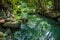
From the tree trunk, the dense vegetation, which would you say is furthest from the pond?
the tree trunk

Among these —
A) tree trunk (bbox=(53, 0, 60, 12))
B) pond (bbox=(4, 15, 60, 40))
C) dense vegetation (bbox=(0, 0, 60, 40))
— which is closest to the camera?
pond (bbox=(4, 15, 60, 40))

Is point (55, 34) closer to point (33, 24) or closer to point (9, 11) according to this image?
point (33, 24)

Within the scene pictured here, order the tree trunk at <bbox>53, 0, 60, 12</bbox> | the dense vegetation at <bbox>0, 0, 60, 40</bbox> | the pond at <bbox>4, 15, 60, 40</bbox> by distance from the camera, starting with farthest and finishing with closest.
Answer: the tree trunk at <bbox>53, 0, 60, 12</bbox>, the dense vegetation at <bbox>0, 0, 60, 40</bbox>, the pond at <bbox>4, 15, 60, 40</bbox>

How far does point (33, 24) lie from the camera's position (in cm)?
1389

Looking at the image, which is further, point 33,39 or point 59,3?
point 59,3

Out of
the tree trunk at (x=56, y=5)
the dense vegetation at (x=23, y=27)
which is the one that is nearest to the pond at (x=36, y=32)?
the dense vegetation at (x=23, y=27)

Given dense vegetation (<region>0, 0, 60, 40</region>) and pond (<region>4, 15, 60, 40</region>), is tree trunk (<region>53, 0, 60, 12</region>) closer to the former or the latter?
dense vegetation (<region>0, 0, 60, 40</region>)

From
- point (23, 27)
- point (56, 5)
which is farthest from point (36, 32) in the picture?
point (56, 5)

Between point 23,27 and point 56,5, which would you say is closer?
point 23,27

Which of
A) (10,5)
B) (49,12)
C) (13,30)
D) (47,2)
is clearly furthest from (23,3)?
(13,30)

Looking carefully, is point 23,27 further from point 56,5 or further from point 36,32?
point 56,5

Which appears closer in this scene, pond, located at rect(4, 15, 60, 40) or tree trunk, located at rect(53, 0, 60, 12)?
pond, located at rect(4, 15, 60, 40)

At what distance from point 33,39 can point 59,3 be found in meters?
8.31

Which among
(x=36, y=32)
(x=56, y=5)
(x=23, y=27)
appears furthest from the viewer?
(x=56, y=5)
